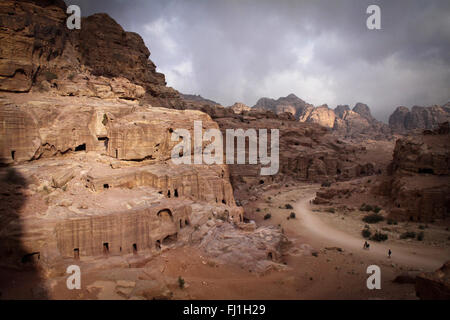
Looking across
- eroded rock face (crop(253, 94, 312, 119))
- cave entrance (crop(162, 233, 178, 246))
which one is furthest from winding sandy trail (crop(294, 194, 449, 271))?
eroded rock face (crop(253, 94, 312, 119))

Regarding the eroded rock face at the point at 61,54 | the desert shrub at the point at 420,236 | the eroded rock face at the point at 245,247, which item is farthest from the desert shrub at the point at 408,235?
the eroded rock face at the point at 61,54

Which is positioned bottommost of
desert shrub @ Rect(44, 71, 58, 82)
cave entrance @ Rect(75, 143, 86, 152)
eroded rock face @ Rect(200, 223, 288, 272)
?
eroded rock face @ Rect(200, 223, 288, 272)

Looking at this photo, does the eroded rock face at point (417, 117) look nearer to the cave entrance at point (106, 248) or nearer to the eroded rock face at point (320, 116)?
the eroded rock face at point (320, 116)

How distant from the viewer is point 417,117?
10244 centimetres

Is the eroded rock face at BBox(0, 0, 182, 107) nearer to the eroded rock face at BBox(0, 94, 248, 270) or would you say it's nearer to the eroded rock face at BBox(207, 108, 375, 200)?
the eroded rock face at BBox(0, 94, 248, 270)

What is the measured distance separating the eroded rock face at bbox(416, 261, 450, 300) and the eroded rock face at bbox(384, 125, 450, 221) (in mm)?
16852

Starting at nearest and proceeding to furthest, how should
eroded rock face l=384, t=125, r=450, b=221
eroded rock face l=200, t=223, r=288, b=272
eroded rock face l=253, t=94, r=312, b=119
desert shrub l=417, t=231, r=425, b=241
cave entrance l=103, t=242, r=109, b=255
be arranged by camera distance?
cave entrance l=103, t=242, r=109, b=255 → eroded rock face l=200, t=223, r=288, b=272 → desert shrub l=417, t=231, r=425, b=241 → eroded rock face l=384, t=125, r=450, b=221 → eroded rock face l=253, t=94, r=312, b=119

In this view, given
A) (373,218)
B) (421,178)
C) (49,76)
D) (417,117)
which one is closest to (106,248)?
(49,76)

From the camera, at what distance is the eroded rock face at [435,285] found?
8.43 metres

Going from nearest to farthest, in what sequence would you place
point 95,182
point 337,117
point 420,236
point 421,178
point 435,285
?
point 435,285 → point 95,182 → point 420,236 → point 421,178 → point 337,117

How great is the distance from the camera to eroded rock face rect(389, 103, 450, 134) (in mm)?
96688

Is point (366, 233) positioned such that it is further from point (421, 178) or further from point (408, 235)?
point (421, 178)

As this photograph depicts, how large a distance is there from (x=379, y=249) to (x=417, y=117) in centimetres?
11212
